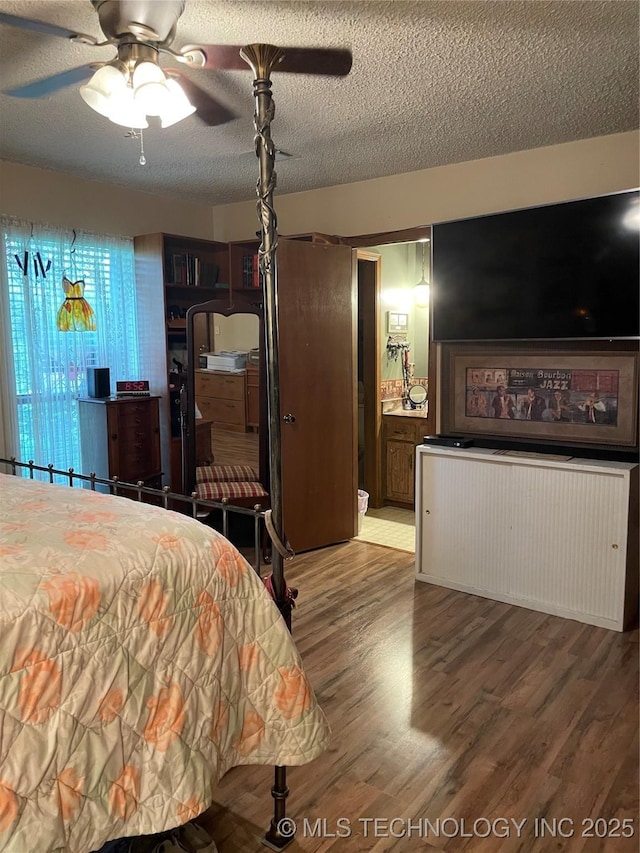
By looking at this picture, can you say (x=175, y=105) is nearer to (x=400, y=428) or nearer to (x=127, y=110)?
(x=127, y=110)

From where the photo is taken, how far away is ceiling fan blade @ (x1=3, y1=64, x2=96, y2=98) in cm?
196

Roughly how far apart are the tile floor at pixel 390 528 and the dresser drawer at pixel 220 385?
4.42 feet

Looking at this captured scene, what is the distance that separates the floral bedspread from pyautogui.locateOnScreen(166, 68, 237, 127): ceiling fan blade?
4.62ft

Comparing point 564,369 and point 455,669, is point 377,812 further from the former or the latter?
point 564,369

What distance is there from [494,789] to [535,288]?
2333 millimetres

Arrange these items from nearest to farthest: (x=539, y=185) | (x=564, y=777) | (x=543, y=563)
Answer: (x=564, y=777)
(x=543, y=563)
(x=539, y=185)

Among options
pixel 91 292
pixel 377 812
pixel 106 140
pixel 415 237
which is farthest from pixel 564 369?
pixel 91 292

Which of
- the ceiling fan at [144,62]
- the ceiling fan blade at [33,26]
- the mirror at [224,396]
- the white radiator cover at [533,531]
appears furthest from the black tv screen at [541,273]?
the ceiling fan blade at [33,26]

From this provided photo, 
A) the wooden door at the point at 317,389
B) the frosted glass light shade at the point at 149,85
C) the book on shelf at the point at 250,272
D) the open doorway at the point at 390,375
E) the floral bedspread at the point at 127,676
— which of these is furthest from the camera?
the open doorway at the point at 390,375

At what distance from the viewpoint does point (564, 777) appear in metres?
2.05

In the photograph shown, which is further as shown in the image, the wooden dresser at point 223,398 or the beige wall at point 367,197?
the wooden dresser at point 223,398

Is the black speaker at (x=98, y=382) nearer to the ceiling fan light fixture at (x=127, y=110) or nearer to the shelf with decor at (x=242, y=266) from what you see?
the shelf with decor at (x=242, y=266)

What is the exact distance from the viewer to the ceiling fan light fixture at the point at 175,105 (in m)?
1.87

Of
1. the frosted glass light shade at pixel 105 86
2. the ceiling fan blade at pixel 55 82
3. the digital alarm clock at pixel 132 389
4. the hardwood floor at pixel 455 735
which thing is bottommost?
the hardwood floor at pixel 455 735
